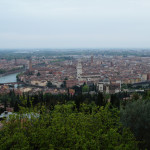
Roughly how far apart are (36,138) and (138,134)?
2.18 m

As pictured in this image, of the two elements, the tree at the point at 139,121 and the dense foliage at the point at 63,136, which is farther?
the tree at the point at 139,121

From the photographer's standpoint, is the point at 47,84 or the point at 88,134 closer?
the point at 88,134

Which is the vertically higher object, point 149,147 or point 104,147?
point 104,147

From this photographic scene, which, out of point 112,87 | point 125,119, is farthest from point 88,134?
point 112,87

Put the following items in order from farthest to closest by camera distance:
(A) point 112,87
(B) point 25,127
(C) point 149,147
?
(A) point 112,87 → (C) point 149,147 → (B) point 25,127

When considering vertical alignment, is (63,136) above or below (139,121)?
above

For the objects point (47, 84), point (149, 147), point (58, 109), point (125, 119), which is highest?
point (58, 109)

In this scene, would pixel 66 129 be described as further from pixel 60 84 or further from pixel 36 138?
pixel 60 84

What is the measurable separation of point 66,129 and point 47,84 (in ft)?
55.5

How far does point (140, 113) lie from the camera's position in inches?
171

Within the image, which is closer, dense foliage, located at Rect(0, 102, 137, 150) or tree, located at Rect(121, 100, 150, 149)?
dense foliage, located at Rect(0, 102, 137, 150)

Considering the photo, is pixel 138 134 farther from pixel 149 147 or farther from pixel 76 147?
pixel 76 147

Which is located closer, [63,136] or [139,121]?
[63,136]

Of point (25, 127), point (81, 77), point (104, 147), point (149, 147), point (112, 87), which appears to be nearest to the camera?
point (104, 147)
